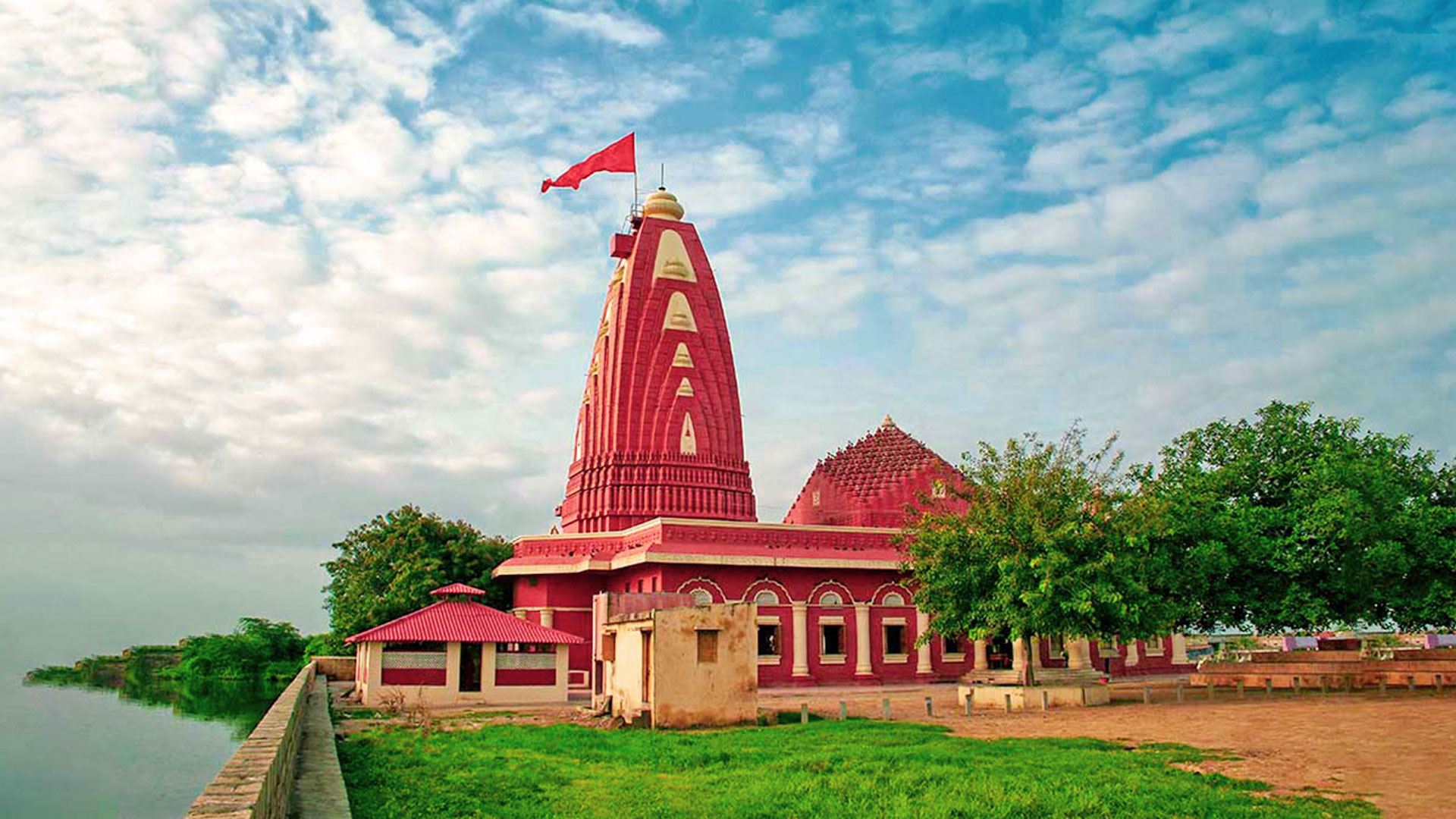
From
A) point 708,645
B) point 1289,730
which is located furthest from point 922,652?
point 1289,730

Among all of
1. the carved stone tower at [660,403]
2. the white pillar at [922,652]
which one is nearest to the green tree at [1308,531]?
the white pillar at [922,652]

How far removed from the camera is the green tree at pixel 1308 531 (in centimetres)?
2612

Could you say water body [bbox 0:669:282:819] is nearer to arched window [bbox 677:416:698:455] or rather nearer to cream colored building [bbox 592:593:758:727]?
cream colored building [bbox 592:593:758:727]

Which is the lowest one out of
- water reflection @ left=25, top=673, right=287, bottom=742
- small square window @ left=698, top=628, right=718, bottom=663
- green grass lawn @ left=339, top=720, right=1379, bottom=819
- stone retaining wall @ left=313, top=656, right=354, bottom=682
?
water reflection @ left=25, top=673, right=287, bottom=742

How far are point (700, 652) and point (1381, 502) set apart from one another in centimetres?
1780

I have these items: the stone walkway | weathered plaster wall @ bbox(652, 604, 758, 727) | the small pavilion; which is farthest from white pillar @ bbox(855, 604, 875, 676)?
the stone walkway

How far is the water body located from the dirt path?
12.8 m

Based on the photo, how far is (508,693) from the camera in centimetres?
2877

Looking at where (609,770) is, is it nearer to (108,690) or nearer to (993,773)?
(993,773)

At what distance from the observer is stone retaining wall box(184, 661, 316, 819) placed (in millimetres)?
6738

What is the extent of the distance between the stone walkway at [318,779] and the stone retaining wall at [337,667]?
804 inches

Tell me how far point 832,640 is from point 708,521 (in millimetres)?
5464

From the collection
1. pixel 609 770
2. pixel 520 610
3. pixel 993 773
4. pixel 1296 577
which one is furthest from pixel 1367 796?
pixel 520 610

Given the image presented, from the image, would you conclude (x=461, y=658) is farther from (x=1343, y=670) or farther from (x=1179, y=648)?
(x=1179, y=648)
